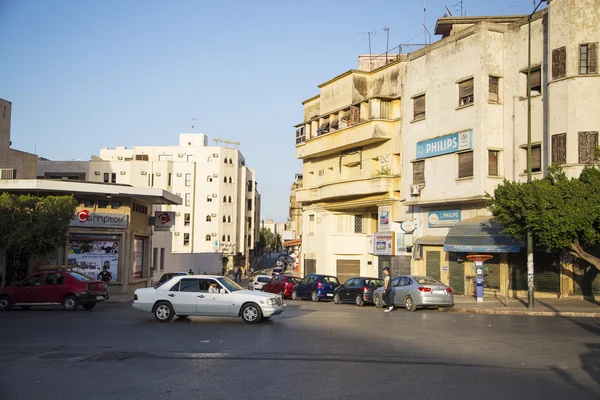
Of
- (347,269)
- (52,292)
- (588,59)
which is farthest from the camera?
(347,269)

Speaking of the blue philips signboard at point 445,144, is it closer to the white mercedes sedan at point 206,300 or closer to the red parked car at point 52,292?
the white mercedes sedan at point 206,300

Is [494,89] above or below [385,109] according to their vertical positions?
below

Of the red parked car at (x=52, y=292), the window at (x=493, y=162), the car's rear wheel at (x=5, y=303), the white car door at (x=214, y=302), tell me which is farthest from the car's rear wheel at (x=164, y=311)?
the window at (x=493, y=162)

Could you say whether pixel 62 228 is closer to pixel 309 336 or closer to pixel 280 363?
pixel 309 336

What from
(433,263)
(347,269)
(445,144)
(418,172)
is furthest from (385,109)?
(347,269)

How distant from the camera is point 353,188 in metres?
43.6

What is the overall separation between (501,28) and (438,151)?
23.8 ft

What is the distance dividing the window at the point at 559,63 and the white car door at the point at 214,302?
18737 mm

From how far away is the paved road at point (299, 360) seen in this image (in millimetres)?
9508

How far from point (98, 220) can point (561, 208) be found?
25.4m

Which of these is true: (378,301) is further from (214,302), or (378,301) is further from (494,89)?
(494,89)

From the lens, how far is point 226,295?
19.3 meters

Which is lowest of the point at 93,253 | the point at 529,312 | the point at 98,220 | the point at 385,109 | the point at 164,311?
the point at 529,312

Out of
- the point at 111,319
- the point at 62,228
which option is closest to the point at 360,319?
the point at 111,319
